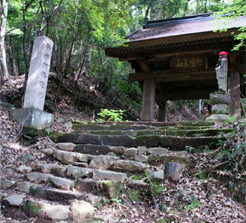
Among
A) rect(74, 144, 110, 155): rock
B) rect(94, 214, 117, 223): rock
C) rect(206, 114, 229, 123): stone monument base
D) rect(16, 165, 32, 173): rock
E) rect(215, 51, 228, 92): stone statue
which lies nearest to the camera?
rect(94, 214, 117, 223): rock

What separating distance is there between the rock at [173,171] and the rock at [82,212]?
1.26 m

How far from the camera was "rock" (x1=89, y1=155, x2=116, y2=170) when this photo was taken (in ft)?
12.4

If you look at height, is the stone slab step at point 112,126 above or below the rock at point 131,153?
above

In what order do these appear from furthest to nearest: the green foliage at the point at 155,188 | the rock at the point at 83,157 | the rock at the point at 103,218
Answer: the rock at the point at 83,157 < the green foliage at the point at 155,188 < the rock at the point at 103,218

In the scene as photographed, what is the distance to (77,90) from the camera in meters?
10.5

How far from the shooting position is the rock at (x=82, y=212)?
2590mm

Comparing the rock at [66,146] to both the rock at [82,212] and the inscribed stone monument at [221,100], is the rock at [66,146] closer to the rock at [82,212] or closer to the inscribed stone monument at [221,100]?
the rock at [82,212]

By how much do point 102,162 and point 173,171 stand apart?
120cm

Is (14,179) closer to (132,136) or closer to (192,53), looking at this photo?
(132,136)

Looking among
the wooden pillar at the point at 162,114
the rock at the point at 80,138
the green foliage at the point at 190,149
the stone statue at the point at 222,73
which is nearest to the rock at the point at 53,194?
the rock at the point at 80,138

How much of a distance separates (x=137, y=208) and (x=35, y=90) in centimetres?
355

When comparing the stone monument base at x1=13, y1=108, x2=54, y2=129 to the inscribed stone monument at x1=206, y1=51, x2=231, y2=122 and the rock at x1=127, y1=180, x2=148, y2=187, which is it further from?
the inscribed stone monument at x1=206, y1=51, x2=231, y2=122

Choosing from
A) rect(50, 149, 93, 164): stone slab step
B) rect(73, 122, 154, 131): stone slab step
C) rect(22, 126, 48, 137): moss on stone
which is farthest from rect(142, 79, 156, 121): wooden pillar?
rect(50, 149, 93, 164): stone slab step

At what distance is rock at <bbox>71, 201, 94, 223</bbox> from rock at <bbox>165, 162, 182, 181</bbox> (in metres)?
1.26
